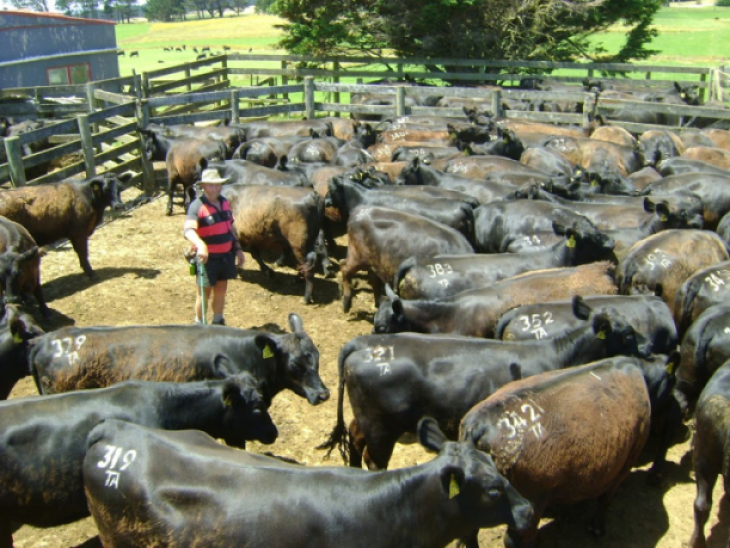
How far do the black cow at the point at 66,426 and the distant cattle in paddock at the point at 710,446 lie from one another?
328 cm

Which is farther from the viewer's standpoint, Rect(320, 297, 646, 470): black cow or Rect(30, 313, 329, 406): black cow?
Rect(30, 313, 329, 406): black cow

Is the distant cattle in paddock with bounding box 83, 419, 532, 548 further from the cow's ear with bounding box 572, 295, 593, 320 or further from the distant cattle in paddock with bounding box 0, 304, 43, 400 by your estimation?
the cow's ear with bounding box 572, 295, 593, 320

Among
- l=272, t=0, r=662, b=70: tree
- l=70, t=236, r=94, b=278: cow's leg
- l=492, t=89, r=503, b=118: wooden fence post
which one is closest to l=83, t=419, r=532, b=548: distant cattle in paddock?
l=70, t=236, r=94, b=278: cow's leg

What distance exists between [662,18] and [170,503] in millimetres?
86246

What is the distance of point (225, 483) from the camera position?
3887mm

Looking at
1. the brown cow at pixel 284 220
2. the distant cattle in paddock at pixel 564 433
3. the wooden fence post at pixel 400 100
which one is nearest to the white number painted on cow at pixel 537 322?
the distant cattle in paddock at pixel 564 433

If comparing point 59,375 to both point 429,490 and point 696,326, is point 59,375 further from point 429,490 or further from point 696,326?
point 696,326

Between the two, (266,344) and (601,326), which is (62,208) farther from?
(601,326)

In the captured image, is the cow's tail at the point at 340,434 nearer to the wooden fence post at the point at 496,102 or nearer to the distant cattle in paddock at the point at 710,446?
the distant cattle in paddock at the point at 710,446

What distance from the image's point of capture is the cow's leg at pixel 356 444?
5773 mm

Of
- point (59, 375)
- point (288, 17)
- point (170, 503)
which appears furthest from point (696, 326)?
point (288, 17)

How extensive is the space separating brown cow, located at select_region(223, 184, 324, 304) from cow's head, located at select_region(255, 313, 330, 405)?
11.1 ft

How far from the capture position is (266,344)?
19.2ft

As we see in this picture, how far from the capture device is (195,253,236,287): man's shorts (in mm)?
7591
